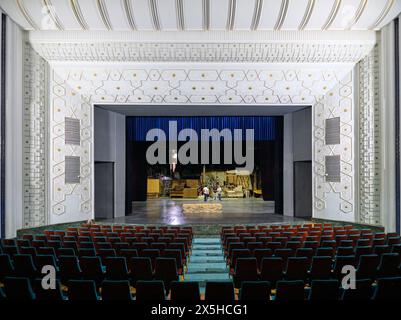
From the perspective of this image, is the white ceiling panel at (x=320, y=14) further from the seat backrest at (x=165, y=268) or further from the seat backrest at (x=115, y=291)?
the seat backrest at (x=115, y=291)

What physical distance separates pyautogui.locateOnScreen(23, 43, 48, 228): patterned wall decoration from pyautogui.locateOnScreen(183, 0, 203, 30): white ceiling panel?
512cm

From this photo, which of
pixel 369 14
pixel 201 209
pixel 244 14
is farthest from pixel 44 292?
pixel 201 209

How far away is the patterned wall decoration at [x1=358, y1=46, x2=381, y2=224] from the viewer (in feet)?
37.0

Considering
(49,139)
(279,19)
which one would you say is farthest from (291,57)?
(49,139)

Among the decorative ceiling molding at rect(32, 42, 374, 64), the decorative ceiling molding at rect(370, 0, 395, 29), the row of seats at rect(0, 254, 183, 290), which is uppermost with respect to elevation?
the decorative ceiling molding at rect(370, 0, 395, 29)

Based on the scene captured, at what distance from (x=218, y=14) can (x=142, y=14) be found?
7.54 ft

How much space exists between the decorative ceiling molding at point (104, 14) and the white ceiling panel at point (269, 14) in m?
4.67

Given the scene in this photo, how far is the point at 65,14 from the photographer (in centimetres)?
1049

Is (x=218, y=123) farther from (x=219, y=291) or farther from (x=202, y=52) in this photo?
(x=219, y=291)

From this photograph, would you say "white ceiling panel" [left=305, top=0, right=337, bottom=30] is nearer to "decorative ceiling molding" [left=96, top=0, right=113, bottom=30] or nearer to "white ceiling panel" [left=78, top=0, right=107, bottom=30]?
"decorative ceiling molding" [left=96, top=0, right=113, bottom=30]

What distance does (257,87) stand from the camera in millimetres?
12234

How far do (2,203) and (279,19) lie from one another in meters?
9.95

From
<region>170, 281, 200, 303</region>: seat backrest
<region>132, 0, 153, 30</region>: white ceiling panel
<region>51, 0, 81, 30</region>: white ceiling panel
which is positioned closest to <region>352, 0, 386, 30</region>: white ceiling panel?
<region>132, 0, 153, 30</region>: white ceiling panel

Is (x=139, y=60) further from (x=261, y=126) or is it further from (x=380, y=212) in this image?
(x=380, y=212)
